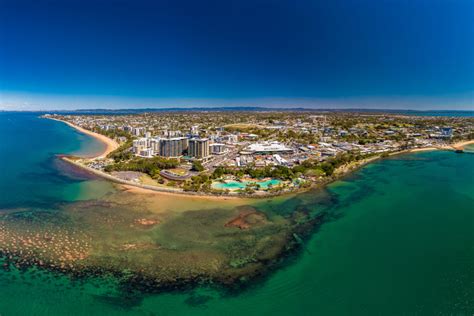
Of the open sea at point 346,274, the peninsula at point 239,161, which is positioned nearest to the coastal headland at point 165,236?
the open sea at point 346,274

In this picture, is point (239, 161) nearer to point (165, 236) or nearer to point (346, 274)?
point (165, 236)

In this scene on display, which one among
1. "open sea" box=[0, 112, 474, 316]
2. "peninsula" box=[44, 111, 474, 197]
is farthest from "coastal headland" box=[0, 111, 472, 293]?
"peninsula" box=[44, 111, 474, 197]

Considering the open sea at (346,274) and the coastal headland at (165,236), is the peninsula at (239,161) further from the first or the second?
the open sea at (346,274)

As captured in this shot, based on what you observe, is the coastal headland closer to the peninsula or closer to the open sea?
the open sea

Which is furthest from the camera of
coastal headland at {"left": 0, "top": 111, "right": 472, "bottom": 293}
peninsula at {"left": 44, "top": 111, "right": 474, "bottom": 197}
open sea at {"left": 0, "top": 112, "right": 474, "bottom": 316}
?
peninsula at {"left": 44, "top": 111, "right": 474, "bottom": 197}

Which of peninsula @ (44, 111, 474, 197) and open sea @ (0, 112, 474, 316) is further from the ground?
peninsula @ (44, 111, 474, 197)

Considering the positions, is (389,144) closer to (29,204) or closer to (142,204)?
(142,204)

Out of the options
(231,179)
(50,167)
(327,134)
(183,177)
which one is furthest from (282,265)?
(327,134)

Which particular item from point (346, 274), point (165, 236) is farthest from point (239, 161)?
point (346, 274)

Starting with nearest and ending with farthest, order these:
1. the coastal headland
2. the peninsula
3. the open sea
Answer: the open sea → the coastal headland → the peninsula
